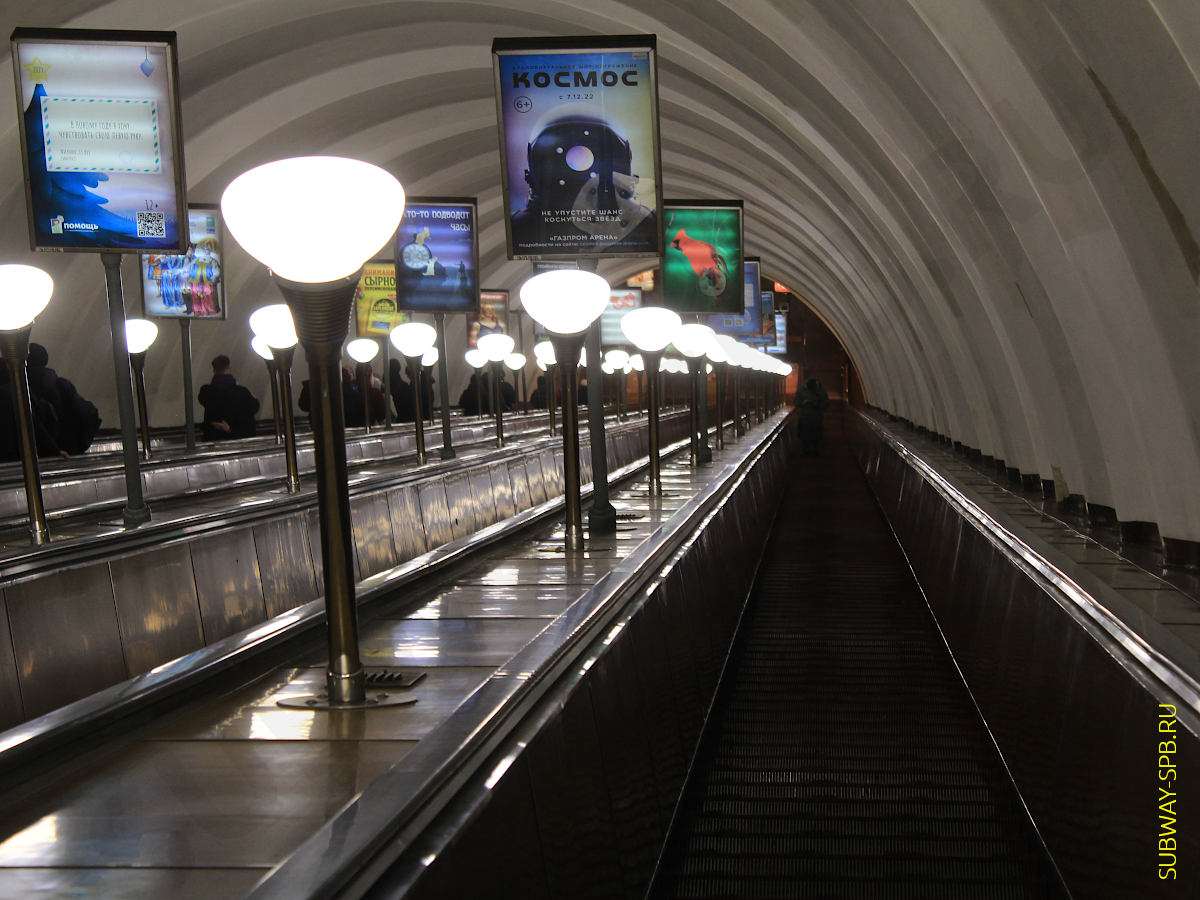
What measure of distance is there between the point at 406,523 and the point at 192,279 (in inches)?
240

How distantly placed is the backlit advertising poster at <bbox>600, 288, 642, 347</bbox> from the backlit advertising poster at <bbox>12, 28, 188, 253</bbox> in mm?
29017

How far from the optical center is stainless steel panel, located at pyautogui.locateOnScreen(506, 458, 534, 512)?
43.5 feet

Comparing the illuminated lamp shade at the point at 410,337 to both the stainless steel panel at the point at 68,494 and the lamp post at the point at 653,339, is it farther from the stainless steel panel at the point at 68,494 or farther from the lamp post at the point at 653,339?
the stainless steel panel at the point at 68,494

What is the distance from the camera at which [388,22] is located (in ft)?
63.8

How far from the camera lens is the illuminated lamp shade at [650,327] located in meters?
10.5

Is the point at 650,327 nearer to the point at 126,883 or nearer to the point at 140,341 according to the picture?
the point at 140,341

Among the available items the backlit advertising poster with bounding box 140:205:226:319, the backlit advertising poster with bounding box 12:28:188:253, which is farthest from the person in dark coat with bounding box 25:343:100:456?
the backlit advertising poster with bounding box 12:28:188:253

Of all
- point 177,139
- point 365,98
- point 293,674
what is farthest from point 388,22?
point 293,674

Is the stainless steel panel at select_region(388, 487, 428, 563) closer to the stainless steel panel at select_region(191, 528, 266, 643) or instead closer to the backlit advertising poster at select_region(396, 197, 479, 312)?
the stainless steel panel at select_region(191, 528, 266, 643)

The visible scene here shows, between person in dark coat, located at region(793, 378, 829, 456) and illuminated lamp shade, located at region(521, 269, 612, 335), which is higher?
illuminated lamp shade, located at region(521, 269, 612, 335)

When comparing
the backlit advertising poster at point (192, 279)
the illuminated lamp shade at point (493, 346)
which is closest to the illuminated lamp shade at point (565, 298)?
the backlit advertising poster at point (192, 279)

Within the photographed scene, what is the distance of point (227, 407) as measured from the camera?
1758cm

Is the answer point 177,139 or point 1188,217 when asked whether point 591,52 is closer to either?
point 177,139

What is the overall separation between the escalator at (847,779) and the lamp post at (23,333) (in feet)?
12.5
